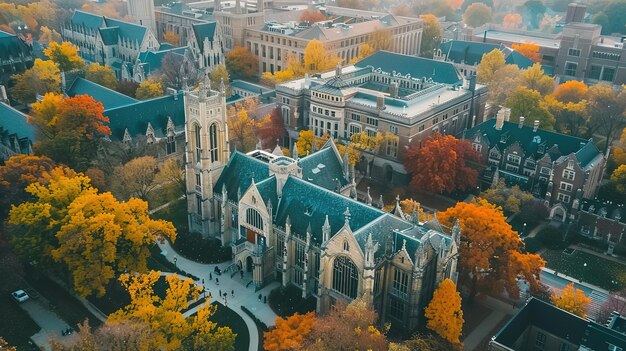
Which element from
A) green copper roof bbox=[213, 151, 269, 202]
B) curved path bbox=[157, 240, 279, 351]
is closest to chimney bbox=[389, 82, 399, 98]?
green copper roof bbox=[213, 151, 269, 202]

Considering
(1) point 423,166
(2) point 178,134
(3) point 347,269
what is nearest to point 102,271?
(3) point 347,269

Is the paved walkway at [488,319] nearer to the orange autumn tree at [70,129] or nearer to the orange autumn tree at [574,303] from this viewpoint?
the orange autumn tree at [574,303]

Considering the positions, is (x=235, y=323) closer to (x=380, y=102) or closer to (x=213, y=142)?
(x=213, y=142)

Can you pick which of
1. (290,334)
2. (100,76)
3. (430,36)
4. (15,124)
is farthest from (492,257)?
(430,36)

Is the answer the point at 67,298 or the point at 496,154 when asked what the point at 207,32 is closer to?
the point at 496,154

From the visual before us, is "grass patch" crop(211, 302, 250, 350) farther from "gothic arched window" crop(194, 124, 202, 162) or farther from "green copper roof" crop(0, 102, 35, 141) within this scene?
"green copper roof" crop(0, 102, 35, 141)

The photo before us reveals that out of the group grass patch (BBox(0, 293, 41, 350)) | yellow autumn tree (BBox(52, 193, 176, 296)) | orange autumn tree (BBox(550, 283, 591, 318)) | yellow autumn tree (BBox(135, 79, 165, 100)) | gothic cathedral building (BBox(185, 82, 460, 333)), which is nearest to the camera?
gothic cathedral building (BBox(185, 82, 460, 333))

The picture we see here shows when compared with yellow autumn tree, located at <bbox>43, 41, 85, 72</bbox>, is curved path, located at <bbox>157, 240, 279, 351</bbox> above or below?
below
